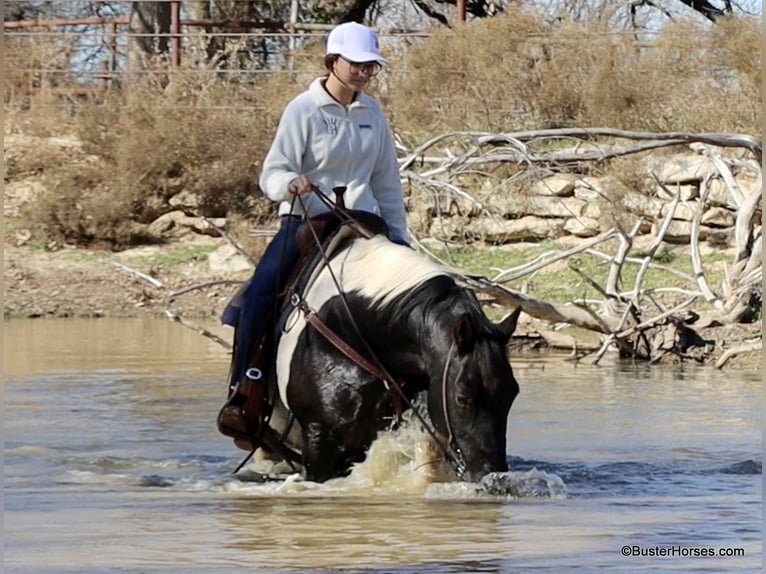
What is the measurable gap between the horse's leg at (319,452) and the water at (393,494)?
2.6 inches

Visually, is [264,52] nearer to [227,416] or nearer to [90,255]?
[90,255]

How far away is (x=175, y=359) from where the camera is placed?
1379 centimetres

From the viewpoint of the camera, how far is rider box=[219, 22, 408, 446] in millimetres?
7312

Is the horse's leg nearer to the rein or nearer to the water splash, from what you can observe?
the rein

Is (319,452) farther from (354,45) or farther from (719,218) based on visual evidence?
(719,218)

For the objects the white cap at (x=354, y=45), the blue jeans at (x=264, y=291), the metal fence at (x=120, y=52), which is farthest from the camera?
the metal fence at (x=120, y=52)

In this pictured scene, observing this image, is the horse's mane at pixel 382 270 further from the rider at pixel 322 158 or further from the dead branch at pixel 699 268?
the dead branch at pixel 699 268

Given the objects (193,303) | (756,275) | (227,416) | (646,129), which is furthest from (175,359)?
(646,129)

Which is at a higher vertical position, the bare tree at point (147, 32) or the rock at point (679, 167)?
the bare tree at point (147, 32)

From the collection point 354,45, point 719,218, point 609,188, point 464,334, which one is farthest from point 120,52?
point 464,334

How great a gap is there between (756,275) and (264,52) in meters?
12.1

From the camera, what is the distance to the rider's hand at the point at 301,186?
7.21m

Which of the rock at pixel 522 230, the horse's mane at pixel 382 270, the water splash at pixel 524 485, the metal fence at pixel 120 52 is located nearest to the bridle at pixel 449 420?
the water splash at pixel 524 485

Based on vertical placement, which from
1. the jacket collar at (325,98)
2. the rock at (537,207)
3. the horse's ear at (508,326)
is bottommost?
the rock at (537,207)
